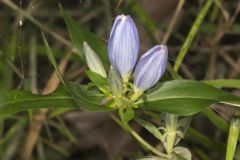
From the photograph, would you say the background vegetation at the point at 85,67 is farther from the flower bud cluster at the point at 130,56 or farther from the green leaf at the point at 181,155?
the flower bud cluster at the point at 130,56

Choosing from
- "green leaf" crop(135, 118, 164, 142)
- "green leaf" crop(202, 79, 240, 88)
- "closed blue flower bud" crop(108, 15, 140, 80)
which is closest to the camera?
"closed blue flower bud" crop(108, 15, 140, 80)

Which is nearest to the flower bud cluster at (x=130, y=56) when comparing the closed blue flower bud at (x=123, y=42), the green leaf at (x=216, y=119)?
the closed blue flower bud at (x=123, y=42)

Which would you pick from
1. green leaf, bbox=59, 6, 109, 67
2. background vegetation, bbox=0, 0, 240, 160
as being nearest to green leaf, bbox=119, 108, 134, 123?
green leaf, bbox=59, 6, 109, 67

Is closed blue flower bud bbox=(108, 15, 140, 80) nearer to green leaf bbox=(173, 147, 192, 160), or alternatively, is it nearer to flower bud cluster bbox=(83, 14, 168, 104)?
flower bud cluster bbox=(83, 14, 168, 104)

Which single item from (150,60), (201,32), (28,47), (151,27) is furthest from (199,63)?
(150,60)

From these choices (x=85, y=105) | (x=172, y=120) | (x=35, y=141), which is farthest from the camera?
(x=35, y=141)

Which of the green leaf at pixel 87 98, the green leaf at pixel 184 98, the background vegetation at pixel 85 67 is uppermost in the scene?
the green leaf at pixel 87 98

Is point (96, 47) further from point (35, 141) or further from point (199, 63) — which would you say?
point (199, 63)
